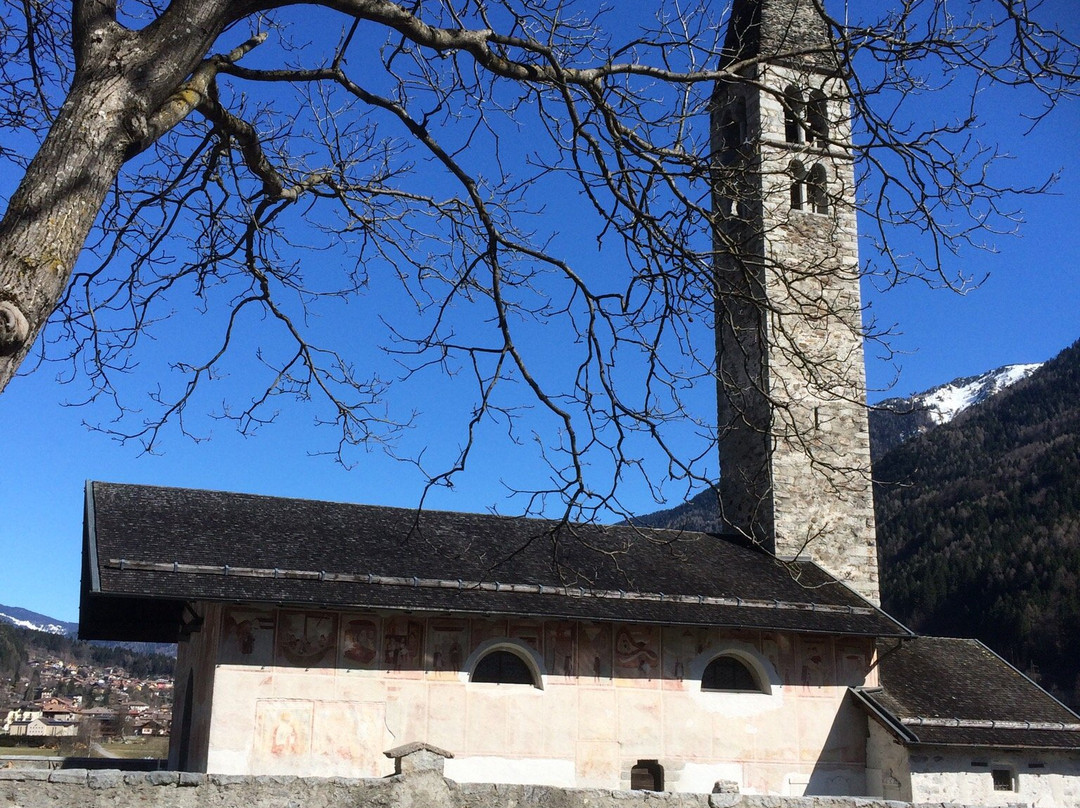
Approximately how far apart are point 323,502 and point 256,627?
166 inches

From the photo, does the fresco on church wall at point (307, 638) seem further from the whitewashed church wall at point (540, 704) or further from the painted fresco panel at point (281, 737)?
the painted fresco panel at point (281, 737)

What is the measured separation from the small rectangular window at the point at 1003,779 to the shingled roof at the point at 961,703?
0.51 m

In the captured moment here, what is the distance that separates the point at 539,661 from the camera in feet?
49.4

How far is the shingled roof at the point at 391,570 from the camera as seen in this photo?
534 inches

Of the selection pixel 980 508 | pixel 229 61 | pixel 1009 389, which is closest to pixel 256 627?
pixel 229 61

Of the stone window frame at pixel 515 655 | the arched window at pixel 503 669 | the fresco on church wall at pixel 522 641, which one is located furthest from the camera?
the arched window at pixel 503 669

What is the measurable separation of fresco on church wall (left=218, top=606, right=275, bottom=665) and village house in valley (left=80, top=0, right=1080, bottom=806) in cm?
3

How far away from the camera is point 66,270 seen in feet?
14.0

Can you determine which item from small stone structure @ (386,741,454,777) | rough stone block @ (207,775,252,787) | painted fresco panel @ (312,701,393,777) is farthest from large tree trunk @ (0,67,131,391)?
painted fresco panel @ (312,701,393,777)

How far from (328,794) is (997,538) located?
6376cm

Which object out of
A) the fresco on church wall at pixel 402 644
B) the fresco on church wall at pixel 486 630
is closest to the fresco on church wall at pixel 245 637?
the fresco on church wall at pixel 402 644

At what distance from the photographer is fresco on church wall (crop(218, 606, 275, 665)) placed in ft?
44.5

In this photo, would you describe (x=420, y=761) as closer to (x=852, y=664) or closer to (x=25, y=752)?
(x=852, y=664)

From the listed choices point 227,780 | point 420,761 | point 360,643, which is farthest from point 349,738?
point 227,780
